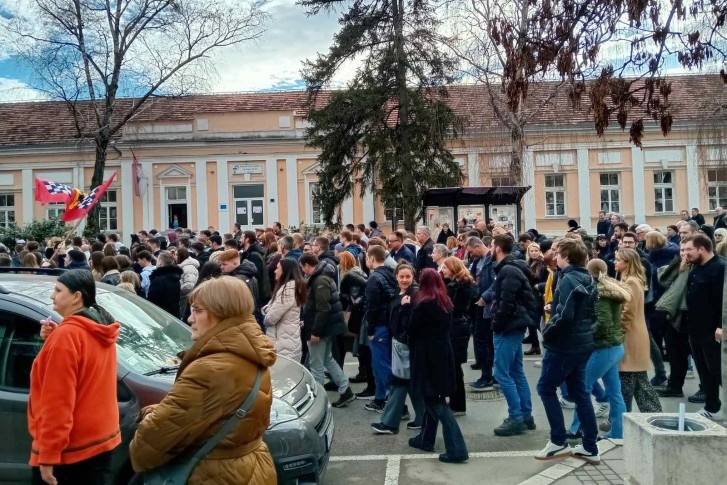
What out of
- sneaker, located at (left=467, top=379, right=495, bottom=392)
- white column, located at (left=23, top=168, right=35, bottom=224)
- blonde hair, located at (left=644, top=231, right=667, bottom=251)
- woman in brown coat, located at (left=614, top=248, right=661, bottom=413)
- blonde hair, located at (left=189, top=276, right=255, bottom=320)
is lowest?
sneaker, located at (left=467, top=379, right=495, bottom=392)

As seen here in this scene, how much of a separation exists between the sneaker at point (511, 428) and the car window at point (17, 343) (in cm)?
445

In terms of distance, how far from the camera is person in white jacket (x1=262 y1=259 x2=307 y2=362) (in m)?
7.64

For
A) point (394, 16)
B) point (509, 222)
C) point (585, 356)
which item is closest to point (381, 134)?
point (394, 16)

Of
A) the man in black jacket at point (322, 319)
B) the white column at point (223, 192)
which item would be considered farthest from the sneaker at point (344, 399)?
the white column at point (223, 192)

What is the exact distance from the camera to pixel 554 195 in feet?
113

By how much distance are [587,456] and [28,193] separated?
3433cm

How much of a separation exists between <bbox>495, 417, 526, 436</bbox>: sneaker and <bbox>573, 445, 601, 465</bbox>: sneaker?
3.73 feet

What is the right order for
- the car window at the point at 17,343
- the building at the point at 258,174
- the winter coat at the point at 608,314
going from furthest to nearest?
the building at the point at 258,174 < the winter coat at the point at 608,314 < the car window at the point at 17,343

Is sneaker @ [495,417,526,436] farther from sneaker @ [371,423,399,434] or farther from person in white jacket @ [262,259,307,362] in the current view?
person in white jacket @ [262,259,307,362]

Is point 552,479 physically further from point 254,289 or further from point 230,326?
point 254,289

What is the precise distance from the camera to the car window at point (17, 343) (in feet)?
15.1

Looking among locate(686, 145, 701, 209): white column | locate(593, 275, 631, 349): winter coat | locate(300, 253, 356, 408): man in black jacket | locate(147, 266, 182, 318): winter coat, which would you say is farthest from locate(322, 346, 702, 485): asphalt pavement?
locate(686, 145, 701, 209): white column

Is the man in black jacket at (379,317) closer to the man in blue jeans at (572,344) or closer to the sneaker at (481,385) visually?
the sneaker at (481,385)

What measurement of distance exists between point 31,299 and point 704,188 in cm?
3241
